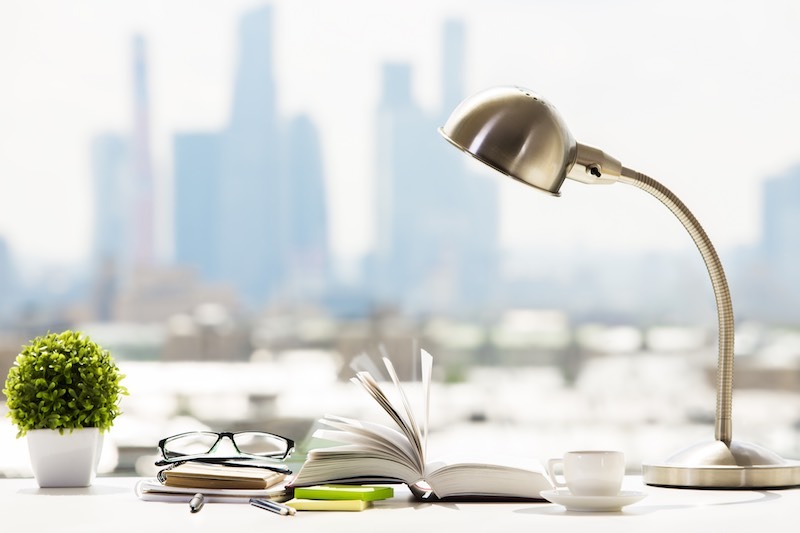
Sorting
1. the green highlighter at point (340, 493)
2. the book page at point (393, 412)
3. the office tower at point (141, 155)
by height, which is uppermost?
the office tower at point (141, 155)

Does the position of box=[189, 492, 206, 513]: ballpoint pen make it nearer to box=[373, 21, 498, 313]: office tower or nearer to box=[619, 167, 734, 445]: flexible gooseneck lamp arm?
box=[619, 167, 734, 445]: flexible gooseneck lamp arm

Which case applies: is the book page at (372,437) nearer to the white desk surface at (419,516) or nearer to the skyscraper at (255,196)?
the white desk surface at (419,516)

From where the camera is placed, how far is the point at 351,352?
3477 mm

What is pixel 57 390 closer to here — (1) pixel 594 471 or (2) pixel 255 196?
(1) pixel 594 471

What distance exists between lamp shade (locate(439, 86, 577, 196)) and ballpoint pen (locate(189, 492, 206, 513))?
545mm

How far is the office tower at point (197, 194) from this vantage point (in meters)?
3.43

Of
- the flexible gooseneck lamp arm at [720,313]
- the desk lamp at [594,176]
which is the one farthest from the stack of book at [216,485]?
the flexible gooseneck lamp arm at [720,313]

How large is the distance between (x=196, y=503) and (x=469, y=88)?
2438 mm

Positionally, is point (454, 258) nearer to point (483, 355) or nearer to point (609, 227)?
point (483, 355)

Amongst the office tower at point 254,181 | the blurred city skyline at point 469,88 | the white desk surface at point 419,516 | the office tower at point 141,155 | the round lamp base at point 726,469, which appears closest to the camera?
the white desk surface at point 419,516

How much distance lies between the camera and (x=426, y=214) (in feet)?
12.8

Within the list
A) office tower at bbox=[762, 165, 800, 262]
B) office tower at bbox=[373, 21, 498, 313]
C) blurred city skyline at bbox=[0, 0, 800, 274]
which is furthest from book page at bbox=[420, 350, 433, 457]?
office tower at bbox=[762, 165, 800, 262]

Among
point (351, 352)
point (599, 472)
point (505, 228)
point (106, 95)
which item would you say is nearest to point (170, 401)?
point (351, 352)

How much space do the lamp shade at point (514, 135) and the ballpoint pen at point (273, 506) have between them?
49cm
